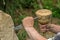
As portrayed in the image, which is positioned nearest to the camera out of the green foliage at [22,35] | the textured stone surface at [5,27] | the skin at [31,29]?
the skin at [31,29]

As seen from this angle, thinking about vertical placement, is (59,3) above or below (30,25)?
below

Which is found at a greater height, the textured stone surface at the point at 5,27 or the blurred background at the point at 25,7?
the textured stone surface at the point at 5,27

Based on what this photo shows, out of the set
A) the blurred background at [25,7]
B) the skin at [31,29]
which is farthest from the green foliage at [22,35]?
the skin at [31,29]

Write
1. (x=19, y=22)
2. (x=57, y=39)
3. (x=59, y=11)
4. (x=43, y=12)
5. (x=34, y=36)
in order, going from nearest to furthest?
(x=57, y=39), (x=34, y=36), (x=43, y=12), (x=19, y=22), (x=59, y=11)

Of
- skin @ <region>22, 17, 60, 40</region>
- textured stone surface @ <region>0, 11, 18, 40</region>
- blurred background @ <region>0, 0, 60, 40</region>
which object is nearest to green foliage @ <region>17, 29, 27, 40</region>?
blurred background @ <region>0, 0, 60, 40</region>

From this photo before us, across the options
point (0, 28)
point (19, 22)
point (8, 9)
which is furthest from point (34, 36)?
point (19, 22)

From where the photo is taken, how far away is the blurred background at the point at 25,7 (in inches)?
146

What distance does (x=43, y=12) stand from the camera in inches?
96.0

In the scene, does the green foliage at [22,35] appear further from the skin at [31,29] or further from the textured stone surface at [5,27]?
the skin at [31,29]

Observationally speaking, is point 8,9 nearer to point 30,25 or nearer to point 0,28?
point 0,28

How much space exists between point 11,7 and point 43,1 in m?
1.19

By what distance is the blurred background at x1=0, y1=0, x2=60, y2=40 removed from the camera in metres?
3.71

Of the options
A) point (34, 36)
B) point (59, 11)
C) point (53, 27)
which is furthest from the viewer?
point (59, 11)

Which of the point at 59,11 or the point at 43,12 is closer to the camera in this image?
the point at 43,12
